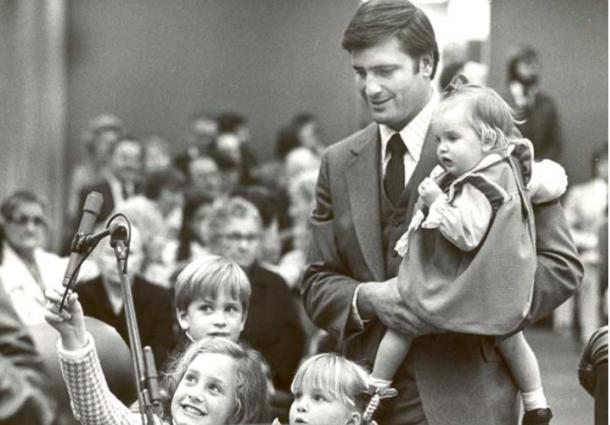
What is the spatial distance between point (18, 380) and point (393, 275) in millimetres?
1079

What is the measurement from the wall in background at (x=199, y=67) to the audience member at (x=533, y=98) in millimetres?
3076

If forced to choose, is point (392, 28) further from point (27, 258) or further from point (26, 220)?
point (26, 220)

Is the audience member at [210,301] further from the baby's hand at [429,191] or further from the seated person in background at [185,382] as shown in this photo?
the baby's hand at [429,191]

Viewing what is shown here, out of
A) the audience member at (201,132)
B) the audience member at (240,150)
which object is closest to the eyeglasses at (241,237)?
the audience member at (240,150)

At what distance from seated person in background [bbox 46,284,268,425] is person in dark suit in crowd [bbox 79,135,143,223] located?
4000 mm

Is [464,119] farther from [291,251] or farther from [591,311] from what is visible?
[591,311]

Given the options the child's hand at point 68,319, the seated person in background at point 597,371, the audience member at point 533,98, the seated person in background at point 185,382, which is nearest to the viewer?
the child's hand at point 68,319

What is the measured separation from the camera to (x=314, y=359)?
422 centimetres

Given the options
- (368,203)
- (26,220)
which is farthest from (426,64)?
(26,220)

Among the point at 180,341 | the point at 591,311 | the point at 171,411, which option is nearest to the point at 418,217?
the point at 171,411

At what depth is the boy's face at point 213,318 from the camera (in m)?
4.79

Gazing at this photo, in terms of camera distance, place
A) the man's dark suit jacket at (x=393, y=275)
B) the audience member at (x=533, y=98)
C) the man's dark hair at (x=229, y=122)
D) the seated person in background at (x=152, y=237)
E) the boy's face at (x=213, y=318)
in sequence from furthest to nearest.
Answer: the man's dark hair at (x=229, y=122) < the audience member at (x=533, y=98) < the seated person in background at (x=152, y=237) < the boy's face at (x=213, y=318) < the man's dark suit jacket at (x=393, y=275)

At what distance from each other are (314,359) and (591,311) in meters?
6.94

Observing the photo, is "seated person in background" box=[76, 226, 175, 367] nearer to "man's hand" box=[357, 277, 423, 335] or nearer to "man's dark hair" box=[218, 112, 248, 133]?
"man's hand" box=[357, 277, 423, 335]
